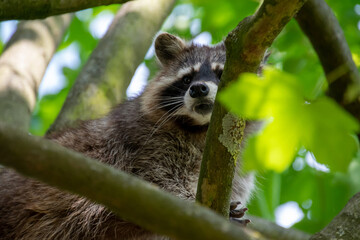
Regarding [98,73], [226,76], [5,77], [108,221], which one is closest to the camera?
[226,76]

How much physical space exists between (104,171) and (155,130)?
11.6 feet

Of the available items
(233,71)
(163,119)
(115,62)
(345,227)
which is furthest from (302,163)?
(233,71)

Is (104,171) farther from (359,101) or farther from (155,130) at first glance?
(359,101)

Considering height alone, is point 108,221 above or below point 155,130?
below

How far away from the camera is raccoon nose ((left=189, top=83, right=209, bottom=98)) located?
5887 millimetres

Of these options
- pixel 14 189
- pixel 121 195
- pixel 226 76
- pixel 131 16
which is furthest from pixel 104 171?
pixel 131 16

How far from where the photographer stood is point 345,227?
4156 millimetres

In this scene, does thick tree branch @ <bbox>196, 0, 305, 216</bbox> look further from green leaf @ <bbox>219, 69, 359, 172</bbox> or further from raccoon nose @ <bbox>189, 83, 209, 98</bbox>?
raccoon nose @ <bbox>189, 83, 209, 98</bbox>

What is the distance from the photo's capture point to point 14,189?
572 centimetres

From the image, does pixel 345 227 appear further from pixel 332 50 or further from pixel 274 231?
pixel 332 50

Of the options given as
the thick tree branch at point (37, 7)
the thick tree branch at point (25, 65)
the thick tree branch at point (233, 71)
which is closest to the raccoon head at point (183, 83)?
the thick tree branch at point (25, 65)

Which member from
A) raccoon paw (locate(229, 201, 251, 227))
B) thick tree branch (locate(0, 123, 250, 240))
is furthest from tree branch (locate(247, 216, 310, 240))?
thick tree branch (locate(0, 123, 250, 240))

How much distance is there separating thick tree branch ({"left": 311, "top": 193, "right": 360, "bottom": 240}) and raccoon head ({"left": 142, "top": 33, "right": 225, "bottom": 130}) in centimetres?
217

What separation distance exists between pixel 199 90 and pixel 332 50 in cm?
161
